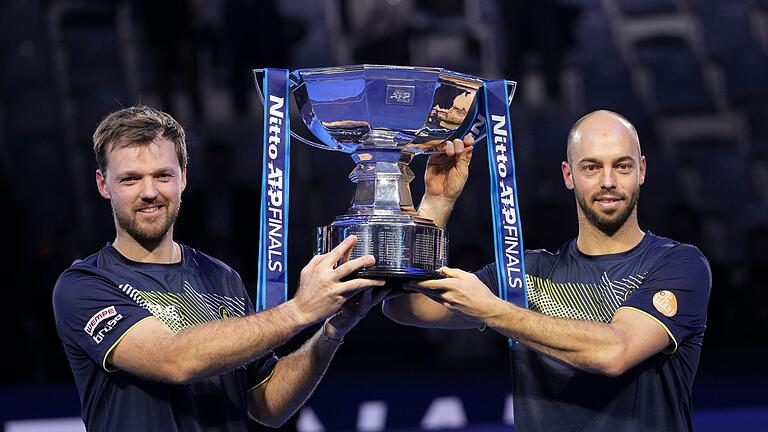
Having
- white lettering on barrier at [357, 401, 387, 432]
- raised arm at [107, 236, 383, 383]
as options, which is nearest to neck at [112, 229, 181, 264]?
raised arm at [107, 236, 383, 383]

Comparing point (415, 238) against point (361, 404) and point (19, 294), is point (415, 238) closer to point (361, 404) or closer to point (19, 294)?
point (361, 404)

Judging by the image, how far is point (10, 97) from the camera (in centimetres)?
642

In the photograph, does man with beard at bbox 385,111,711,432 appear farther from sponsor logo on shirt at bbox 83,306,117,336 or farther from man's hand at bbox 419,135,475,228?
sponsor logo on shirt at bbox 83,306,117,336

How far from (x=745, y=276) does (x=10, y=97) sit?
4.56 meters

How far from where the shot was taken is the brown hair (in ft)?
8.32

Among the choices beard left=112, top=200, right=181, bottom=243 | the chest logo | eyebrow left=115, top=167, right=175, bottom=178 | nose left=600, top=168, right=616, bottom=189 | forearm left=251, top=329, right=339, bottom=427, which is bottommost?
forearm left=251, top=329, right=339, bottom=427

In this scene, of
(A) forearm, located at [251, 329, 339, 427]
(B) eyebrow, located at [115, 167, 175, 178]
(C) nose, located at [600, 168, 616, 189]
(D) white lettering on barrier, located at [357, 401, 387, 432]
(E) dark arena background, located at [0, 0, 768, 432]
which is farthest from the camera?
(E) dark arena background, located at [0, 0, 768, 432]

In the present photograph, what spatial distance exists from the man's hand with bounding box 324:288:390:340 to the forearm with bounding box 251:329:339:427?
0.15 feet

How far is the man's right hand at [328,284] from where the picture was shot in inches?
90.9

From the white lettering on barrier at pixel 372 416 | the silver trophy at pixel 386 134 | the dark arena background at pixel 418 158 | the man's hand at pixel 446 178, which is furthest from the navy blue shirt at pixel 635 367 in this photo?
the dark arena background at pixel 418 158

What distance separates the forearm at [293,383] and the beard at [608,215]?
0.74m

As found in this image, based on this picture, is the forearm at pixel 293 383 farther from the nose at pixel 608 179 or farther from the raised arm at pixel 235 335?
the nose at pixel 608 179

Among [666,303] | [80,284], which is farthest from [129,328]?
[666,303]

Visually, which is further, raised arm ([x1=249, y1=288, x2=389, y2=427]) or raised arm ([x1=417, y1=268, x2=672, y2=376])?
raised arm ([x1=249, y1=288, x2=389, y2=427])
